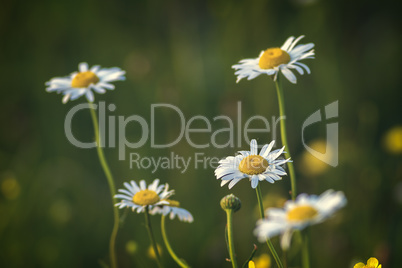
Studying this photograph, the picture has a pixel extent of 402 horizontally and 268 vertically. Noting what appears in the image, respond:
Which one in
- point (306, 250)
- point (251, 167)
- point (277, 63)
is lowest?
point (306, 250)

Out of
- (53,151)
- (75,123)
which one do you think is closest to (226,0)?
(75,123)

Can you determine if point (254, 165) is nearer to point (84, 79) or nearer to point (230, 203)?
point (230, 203)

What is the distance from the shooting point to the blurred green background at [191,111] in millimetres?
1444

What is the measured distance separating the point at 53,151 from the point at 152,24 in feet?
2.92

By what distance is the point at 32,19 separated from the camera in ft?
7.54

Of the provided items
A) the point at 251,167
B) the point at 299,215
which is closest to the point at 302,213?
the point at 299,215

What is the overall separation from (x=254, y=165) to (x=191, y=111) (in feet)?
3.83

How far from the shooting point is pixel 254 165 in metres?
0.68

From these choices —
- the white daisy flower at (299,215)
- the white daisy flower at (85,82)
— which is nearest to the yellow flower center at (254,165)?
the white daisy flower at (299,215)

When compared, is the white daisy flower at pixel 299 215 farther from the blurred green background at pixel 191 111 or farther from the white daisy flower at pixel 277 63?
the blurred green background at pixel 191 111

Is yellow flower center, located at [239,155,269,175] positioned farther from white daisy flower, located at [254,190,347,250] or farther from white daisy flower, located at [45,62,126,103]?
white daisy flower, located at [45,62,126,103]

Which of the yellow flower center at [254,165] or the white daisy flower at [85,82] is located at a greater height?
the white daisy flower at [85,82]

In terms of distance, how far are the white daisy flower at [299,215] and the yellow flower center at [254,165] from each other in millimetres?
121

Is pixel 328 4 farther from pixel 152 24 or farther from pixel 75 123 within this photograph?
pixel 75 123
